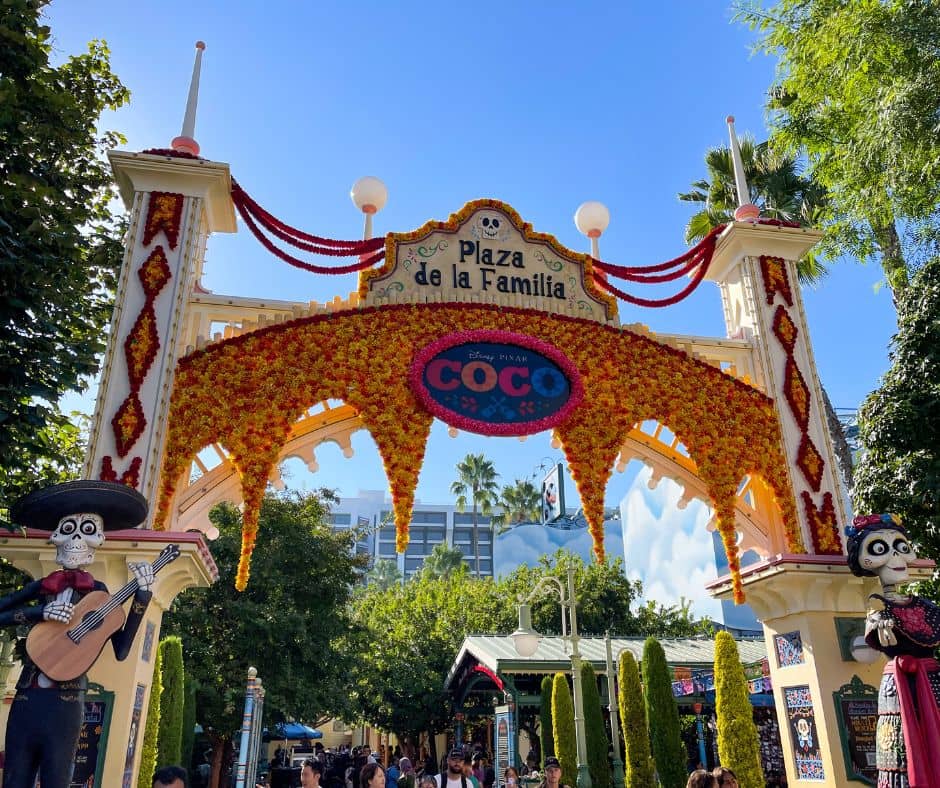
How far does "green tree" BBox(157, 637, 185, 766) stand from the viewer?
35.8 ft

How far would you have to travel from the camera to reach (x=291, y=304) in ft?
30.3

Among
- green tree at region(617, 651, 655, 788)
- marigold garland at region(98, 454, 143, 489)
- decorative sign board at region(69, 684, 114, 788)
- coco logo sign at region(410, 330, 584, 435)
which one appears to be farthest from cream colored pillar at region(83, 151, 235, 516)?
green tree at region(617, 651, 655, 788)

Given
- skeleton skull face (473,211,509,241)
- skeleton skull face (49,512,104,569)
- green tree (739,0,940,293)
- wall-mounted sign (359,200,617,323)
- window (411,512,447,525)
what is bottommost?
skeleton skull face (49,512,104,569)

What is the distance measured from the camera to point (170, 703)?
36.2 feet

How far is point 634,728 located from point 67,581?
11190 millimetres

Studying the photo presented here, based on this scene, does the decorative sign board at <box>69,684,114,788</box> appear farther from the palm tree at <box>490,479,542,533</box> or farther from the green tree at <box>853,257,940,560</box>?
the palm tree at <box>490,479,542,533</box>

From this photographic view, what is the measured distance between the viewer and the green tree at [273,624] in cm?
1773

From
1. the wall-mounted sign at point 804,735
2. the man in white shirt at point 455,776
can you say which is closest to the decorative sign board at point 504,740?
the wall-mounted sign at point 804,735

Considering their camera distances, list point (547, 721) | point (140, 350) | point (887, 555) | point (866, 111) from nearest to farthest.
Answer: point (887, 555) < point (140, 350) < point (866, 111) < point (547, 721)

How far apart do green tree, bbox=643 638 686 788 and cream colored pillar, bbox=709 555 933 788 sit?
4.27 meters

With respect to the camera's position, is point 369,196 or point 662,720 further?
point 662,720

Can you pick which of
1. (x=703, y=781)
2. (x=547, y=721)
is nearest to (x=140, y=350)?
(x=703, y=781)

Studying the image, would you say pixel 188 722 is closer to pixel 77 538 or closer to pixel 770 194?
pixel 77 538

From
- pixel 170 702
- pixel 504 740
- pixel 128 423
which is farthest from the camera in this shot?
pixel 504 740
